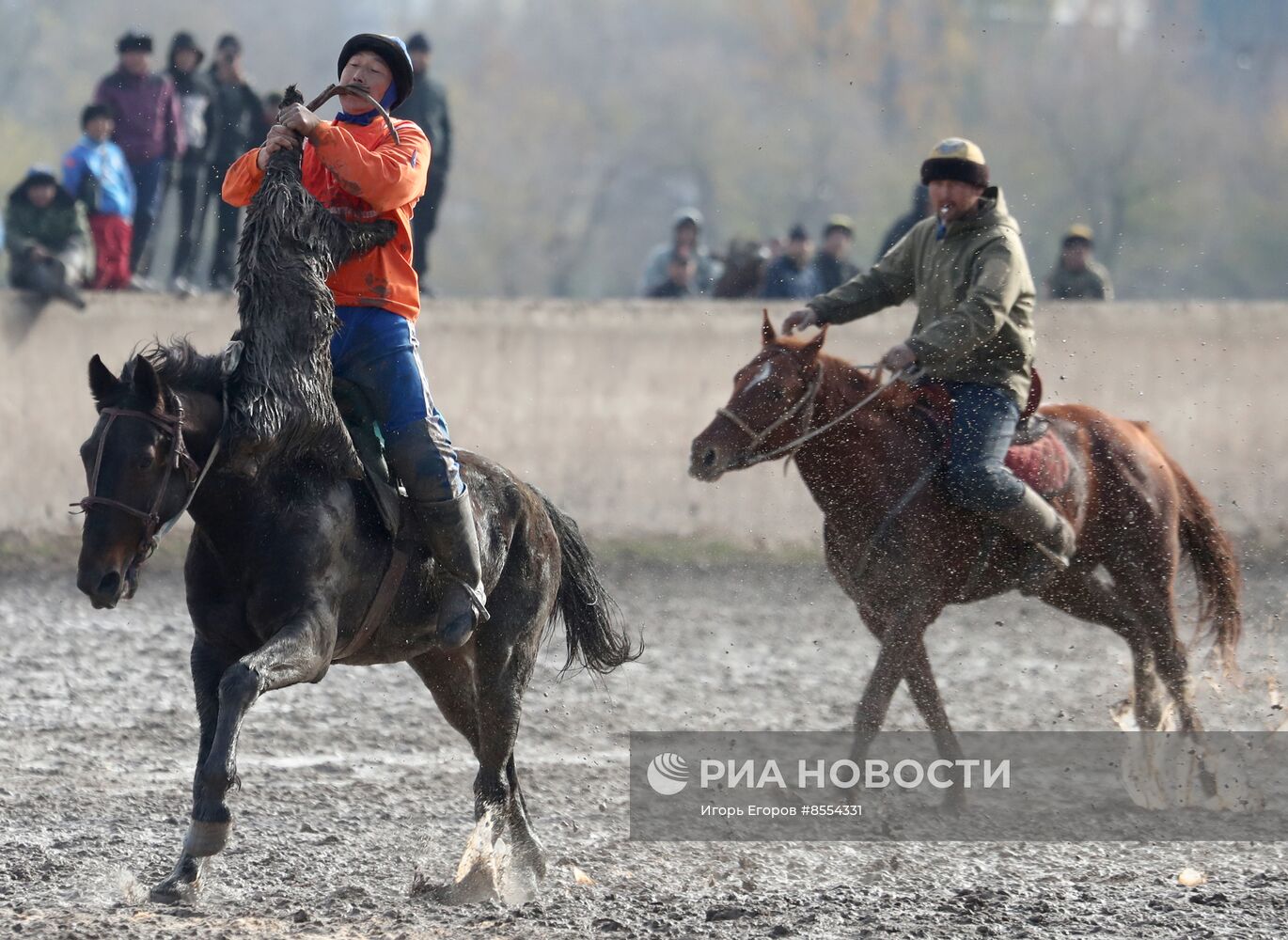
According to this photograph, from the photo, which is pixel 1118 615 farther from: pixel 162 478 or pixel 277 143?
pixel 162 478

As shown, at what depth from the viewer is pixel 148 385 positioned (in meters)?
4.88

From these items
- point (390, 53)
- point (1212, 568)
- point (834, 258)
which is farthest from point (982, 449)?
point (834, 258)

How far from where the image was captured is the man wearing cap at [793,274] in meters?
13.5

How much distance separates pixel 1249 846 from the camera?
6613 mm

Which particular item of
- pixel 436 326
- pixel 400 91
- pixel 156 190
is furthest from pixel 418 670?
pixel 156 190

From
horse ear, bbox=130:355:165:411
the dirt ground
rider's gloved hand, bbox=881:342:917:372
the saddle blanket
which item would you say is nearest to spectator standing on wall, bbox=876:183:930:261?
the dirt ground

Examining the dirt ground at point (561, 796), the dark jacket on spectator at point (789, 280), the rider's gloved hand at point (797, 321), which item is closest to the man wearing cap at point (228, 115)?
the dirt ground at point (561, 796)

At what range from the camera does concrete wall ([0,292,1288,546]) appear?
12.4 metres

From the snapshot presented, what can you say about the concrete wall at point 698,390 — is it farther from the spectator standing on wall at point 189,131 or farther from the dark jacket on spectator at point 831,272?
the spectator standing on wall at point 189,131

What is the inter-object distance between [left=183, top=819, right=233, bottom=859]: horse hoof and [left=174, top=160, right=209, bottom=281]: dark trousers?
26.8 ft

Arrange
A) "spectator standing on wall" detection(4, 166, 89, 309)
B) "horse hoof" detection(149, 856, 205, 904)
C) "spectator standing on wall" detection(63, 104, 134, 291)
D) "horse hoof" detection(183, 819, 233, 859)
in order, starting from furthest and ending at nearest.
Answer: "spectator standing on wall" detection(63, 104, 134, 291), "spectator standing on wall" detection(4, 166, 89, 309), "horse hoof" detection(149, 856, 205, 904), "horse hoof" detection(183, 819, 233, 859)

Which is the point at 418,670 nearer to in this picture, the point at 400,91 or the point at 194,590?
the point at 194,590

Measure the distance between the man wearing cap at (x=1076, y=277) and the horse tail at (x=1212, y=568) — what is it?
16.6 ft

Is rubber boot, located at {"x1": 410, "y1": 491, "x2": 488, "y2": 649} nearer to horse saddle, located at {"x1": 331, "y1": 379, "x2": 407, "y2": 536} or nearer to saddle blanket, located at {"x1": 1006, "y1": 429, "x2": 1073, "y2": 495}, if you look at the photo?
horse saddle, located at {"x1": 331, "y1": 379, "x2": 407, "y2": 536}
